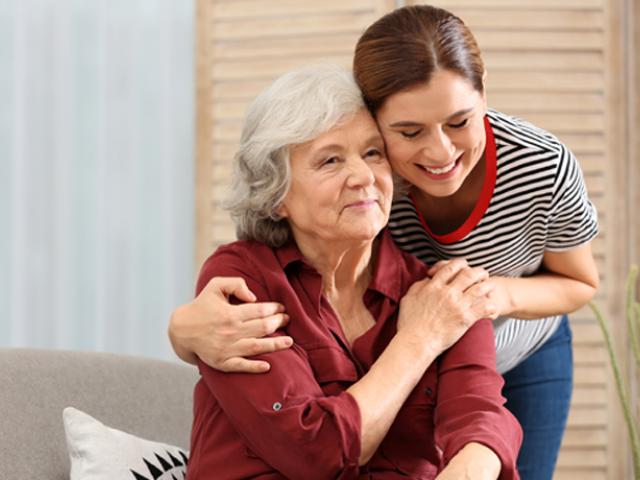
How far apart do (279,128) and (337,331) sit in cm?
39

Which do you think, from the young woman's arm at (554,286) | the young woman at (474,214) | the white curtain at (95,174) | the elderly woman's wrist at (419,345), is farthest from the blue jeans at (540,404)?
the white curtain at (95,174)

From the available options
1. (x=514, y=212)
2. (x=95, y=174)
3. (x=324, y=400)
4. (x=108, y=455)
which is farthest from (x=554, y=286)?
(x=95, y=174)

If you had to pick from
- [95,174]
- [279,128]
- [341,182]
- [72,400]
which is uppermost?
[279,128]

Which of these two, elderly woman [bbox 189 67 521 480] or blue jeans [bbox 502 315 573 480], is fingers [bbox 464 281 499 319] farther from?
blue jeans [bbox 502 315 573 480]

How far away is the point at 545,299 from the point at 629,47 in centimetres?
165

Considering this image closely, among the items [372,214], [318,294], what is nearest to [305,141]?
[372,214]

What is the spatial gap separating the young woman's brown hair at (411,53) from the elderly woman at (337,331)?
0.06 m

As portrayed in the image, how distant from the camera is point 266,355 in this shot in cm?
157

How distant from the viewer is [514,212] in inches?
73.5

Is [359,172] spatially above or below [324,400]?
above

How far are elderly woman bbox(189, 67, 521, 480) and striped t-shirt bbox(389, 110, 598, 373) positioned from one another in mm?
144

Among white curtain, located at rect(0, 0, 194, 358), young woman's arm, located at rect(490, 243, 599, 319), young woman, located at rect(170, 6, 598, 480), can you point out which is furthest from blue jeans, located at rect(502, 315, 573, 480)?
white curtain, located at rect(0, 0, 194, 358)

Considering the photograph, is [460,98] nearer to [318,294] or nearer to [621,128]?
[318,294]

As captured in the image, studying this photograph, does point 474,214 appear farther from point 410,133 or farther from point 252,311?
point 252,311
